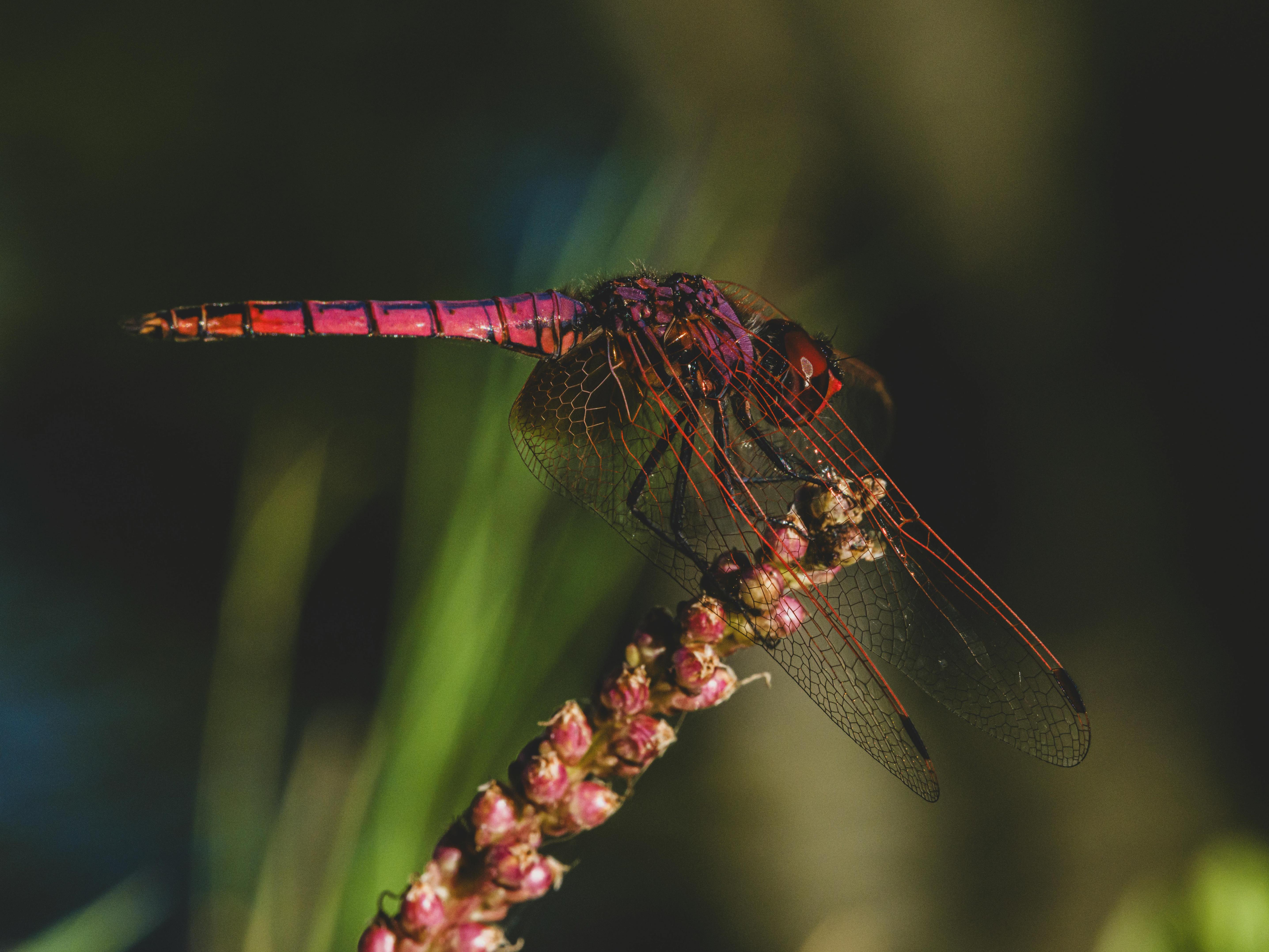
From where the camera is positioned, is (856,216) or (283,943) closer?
(283,943)

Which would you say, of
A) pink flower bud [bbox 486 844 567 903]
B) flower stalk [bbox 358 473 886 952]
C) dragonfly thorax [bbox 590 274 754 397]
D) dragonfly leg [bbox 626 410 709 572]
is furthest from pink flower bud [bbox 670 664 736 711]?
dragonfly thorax [bbox 590 274 754 397]

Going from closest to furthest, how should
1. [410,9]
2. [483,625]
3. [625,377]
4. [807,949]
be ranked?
[483,625]
[625,377]
[807,949]
[410,9]

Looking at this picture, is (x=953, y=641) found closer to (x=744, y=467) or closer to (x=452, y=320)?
(x=744, y=467)

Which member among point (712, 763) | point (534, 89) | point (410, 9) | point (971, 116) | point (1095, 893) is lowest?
point (1095, 893)

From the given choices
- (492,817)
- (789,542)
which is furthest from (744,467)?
(492,817)

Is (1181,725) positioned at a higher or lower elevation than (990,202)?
lower

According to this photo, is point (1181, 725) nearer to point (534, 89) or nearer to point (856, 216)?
point (856, 216)

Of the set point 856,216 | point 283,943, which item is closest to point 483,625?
point 283,943
